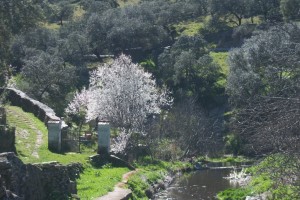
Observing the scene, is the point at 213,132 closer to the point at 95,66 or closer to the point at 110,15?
the point at 95,66

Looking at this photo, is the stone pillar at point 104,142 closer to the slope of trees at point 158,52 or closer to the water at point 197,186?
the water at point 197,186


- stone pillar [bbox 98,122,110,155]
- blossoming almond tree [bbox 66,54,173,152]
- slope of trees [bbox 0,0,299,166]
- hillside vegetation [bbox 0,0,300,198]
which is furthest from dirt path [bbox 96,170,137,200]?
blossoming almond tree [bbox 66,54,173,152]

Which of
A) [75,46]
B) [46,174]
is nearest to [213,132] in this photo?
Result: [75,46]

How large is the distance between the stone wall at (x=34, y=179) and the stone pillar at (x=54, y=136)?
723 cm

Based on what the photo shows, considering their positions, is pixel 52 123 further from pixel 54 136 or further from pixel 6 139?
pixel 6 139

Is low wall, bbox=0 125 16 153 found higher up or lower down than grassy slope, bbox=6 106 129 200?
higher up

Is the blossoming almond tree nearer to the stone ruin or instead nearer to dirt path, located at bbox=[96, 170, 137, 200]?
the stone ruin

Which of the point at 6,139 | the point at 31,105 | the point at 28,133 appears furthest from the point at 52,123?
the point at 31,105

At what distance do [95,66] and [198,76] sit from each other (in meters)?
13.7

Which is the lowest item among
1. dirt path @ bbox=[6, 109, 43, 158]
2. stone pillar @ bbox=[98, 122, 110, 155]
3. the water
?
the water

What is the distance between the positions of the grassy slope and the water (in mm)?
3137

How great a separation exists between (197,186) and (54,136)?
37.1 ft

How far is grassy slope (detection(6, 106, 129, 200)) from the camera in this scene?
23.9 metres

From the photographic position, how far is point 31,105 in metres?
36.9
